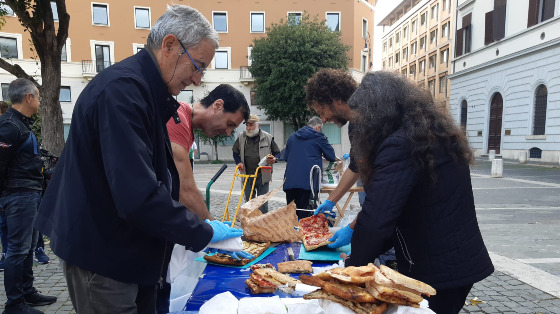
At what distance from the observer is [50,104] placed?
6.22 m

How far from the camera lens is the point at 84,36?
2255cm

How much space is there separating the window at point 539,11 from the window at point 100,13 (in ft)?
82.3

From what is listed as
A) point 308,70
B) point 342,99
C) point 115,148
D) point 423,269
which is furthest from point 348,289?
point 308,70

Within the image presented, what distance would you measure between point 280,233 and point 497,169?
485 inches

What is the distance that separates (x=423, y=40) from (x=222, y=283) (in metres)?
40.8

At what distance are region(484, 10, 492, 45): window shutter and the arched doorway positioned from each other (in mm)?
3168

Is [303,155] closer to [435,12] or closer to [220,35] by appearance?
[220,35]

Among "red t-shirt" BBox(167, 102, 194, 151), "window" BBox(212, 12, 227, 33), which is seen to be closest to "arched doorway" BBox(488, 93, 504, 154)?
"window" BBox(212, 12, 227, 33)

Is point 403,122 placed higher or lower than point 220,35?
lower

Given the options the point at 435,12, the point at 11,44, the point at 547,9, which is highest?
the point at 435,12

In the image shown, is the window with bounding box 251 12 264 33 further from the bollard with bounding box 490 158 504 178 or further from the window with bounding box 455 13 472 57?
the bollard with bounding box 490 158 504 178

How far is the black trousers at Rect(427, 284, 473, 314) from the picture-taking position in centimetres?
157

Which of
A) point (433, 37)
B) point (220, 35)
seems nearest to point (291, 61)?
point (220, 35)

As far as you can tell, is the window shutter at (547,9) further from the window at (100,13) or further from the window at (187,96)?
the window at (100,13)
